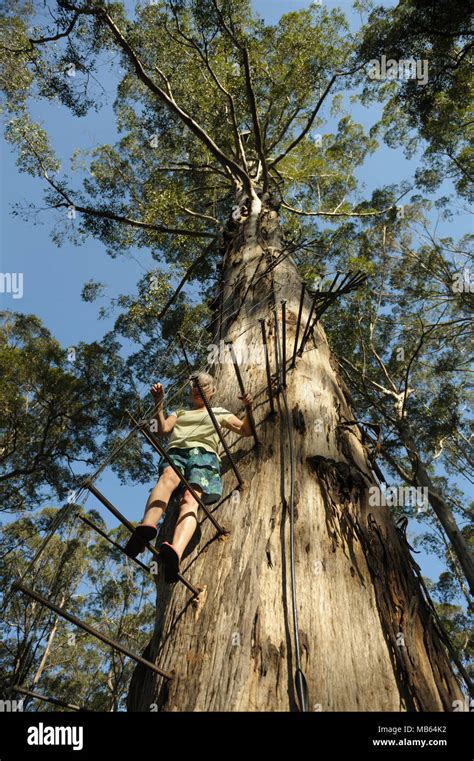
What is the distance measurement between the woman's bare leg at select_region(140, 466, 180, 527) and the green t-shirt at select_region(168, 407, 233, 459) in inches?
7.3

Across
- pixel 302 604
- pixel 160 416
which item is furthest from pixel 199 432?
pixel 302 604

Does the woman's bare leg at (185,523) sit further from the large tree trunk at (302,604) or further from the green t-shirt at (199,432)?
the green t-shirt at (199,432)

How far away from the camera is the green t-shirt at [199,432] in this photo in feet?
7.18

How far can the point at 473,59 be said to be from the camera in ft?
29.5

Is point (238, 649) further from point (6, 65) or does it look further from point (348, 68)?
point (348, 68)

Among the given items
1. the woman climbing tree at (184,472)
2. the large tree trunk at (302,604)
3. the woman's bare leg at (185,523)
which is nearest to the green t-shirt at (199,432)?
the woman climbing tree at (184,472)

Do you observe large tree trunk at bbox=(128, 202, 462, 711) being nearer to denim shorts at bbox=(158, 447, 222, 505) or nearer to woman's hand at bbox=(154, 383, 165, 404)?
denim shorts at bbox=(158, 447, 222, 505)

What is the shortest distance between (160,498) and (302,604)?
0.74 m

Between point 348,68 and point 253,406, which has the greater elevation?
point 348,68

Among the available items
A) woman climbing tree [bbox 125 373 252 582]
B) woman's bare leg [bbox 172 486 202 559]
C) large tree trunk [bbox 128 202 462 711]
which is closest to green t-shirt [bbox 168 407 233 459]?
woman climbing tree [bbox 125 373 252 582]

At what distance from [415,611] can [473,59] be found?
415 inches

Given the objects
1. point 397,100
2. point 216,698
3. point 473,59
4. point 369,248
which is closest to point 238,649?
point 216,698

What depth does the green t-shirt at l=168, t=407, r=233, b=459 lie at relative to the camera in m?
2.19
